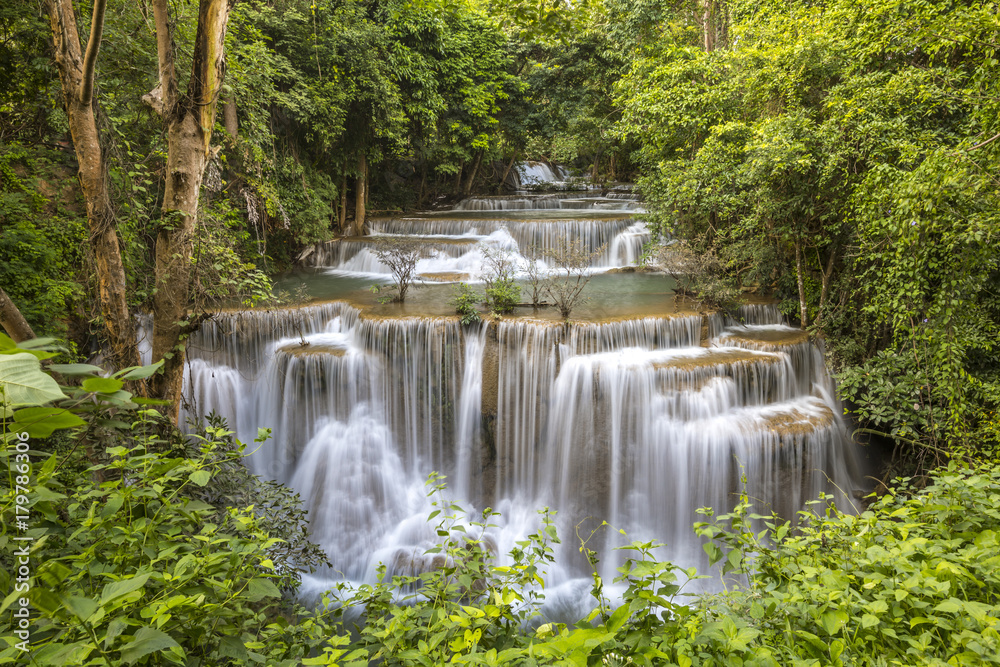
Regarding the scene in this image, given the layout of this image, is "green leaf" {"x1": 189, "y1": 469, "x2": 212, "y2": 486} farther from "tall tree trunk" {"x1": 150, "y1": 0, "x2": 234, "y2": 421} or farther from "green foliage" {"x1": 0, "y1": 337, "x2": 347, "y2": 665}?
"tall tree trunk" {"x1": 150, "y1": 0, "x2": 234, "y2": 421}

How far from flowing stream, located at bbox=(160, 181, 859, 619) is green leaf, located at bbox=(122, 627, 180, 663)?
579 centimetres

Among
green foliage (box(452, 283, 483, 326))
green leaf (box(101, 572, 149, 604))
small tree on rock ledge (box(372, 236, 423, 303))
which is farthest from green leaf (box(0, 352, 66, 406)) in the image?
small tree on rock ledge (box(372, 236, 423, 303))

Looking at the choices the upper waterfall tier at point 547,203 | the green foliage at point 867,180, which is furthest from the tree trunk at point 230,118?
the upper waterfall tier at point 547,203

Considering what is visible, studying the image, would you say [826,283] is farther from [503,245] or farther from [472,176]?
[472,176]

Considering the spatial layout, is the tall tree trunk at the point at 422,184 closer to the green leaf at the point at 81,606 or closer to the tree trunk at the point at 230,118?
the tree trunk at the point at 230,118

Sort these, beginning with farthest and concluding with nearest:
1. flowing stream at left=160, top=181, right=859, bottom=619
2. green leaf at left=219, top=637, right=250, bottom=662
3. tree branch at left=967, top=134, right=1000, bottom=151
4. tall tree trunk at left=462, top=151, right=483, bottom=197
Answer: tall tree trunk at left=462, top=151, right=483, bottom=197, flowing stream at left=160, top=181, right=859, bottom=619, tree branch at left=967, top=134, right=1000, bottom=151, green leaf at left=219, top=637, right=250, bottom=662

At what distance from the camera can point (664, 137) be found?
9227mm

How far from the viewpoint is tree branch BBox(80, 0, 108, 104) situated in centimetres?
334

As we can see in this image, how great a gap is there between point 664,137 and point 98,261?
350 inches

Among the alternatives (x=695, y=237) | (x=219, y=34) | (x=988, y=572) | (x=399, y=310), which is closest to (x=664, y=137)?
(x=695, y=237)

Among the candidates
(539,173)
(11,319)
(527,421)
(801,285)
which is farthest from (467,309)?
(539,173)

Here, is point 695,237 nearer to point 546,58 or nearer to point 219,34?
point 219,34

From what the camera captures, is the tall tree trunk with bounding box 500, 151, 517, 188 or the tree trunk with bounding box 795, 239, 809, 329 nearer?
the tree trunk with bounding box 795, 239, 809, 329

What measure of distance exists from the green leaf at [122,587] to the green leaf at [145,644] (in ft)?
0.40
